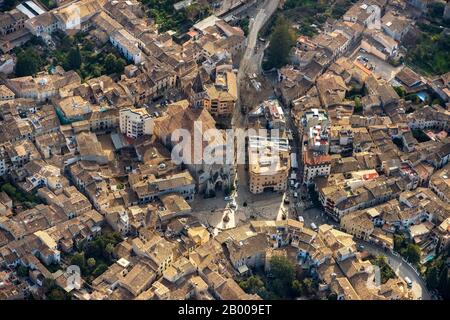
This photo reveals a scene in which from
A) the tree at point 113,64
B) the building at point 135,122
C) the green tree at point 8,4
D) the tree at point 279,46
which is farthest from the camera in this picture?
the green tree at point 8,4

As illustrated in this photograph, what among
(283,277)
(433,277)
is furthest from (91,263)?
(433,277)

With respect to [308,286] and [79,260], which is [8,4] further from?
[308,286]

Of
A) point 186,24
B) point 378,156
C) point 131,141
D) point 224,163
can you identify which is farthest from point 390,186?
point 186,24

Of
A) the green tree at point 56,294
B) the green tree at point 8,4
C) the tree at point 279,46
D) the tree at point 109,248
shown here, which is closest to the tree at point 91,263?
the tree at point 109,248

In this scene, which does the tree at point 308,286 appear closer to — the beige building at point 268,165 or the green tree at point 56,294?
the beige building at point 268,165

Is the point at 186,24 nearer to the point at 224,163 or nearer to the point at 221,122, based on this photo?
the point at 221,122

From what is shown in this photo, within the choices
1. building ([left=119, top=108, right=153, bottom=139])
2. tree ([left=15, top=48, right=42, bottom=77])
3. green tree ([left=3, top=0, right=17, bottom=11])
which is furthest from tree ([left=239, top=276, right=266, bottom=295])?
green tree ([left=3, top=0, right=17, bottom=11])
